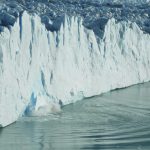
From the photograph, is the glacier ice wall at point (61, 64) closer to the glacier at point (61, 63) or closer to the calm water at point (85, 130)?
the glacier at point (61, 63)

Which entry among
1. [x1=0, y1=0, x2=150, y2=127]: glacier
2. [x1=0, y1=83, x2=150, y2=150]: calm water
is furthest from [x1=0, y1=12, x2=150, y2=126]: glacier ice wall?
[x1=0, y1=83, x2=150, y2=150]: calm water

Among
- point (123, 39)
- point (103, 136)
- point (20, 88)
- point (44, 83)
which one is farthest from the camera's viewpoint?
point (123, 39)

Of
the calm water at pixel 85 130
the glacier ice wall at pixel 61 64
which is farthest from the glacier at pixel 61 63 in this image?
the calm water at pixel 85 130

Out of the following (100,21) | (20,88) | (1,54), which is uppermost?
(100,21)

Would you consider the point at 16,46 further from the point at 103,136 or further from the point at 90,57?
the point at 90,57

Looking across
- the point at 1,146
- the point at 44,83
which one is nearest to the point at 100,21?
the point at 44,83

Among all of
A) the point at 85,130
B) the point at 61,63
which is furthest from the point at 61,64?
the point at 85,130
